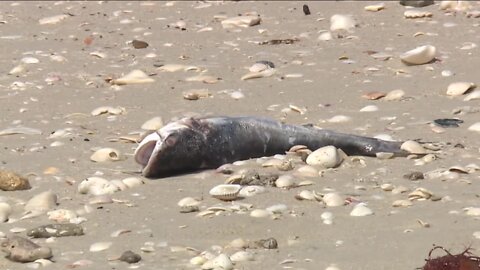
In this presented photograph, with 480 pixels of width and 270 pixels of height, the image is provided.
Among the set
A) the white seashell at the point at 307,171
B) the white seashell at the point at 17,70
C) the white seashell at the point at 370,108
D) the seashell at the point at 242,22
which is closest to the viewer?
the white seashell at the point at 307,171

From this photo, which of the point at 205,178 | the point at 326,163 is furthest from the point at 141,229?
the point at 326,163

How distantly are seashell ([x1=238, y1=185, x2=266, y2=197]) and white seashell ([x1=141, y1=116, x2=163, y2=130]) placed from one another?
4.18 ft

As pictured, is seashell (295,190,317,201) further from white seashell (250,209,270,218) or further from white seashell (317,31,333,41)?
white seashell (317,31,333,41)

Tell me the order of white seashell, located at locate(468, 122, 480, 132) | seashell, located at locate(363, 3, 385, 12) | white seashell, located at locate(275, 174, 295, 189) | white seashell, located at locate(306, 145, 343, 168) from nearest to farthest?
white seashell, located at locate(275, 174, 295, 189) < white seashell, located at locate(306, 145, 343, 168) < white seashell, located at locate(468, 122, 480, 132) < seashell, located at locate(363, 3, 385, 12)

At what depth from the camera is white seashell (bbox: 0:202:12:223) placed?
393cm

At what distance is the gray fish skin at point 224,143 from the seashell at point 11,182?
51 cm

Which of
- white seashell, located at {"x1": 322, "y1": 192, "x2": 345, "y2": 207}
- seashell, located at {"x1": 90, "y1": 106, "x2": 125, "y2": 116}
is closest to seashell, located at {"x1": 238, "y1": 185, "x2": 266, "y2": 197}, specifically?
white seashell, located at {"x1": 322, "y1": 192, "x2": 345, "y2": 207}

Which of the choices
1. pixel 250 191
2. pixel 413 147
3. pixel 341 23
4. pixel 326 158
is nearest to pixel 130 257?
pixel 250 191

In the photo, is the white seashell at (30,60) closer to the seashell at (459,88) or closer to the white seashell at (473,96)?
the seashell at (459,88)

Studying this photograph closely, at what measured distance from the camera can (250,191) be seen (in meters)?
4.13

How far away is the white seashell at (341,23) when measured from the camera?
756cm

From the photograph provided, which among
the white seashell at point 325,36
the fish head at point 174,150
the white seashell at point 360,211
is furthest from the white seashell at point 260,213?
the white seashell at point 325,36

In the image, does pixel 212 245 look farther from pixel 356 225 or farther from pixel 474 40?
pixel 474 40

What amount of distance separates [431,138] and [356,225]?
134 cm
